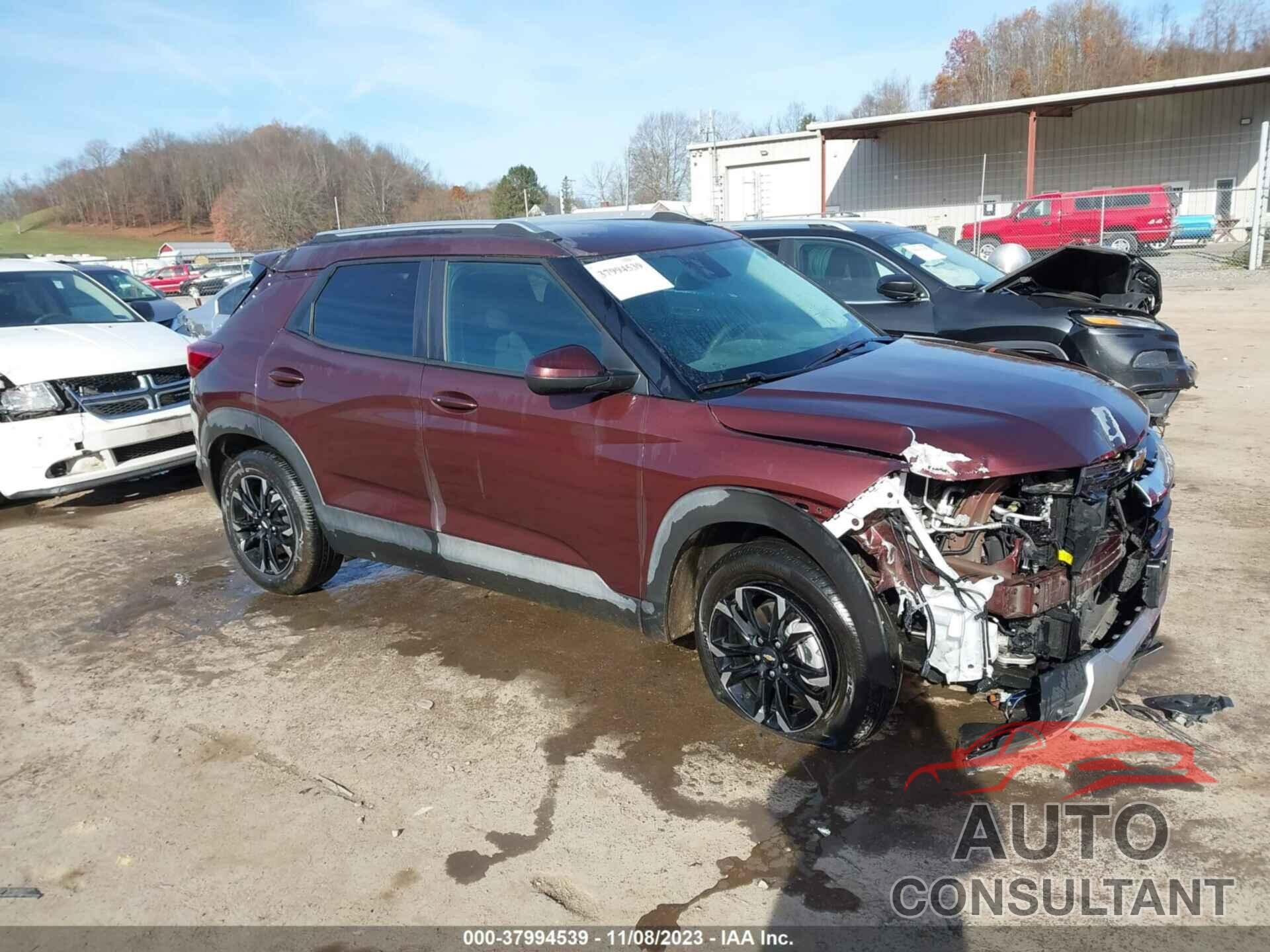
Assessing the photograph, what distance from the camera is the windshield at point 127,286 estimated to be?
47.8ft

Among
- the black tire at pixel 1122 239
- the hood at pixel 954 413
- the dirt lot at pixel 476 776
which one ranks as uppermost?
the black tire at pixel 1122 239

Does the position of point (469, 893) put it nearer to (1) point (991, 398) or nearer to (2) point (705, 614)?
(2) point (705, 614)

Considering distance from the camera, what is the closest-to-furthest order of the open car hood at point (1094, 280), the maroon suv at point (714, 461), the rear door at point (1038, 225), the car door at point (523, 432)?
the maroon suv at point (714, 461)
the car door at point (523, 432)
the open car hood at point (1094, 280)
the rear door at point (1038, 225)

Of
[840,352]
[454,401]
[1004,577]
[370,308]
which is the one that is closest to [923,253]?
[840,352]

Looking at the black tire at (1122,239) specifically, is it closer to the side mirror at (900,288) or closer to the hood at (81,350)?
the side mirror at (900,288)

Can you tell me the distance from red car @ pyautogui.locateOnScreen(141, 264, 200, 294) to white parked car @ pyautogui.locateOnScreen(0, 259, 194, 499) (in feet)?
113

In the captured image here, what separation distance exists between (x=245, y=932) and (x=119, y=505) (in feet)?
19.4

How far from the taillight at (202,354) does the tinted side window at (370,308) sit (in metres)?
0.83

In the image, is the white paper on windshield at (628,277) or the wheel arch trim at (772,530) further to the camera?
the white paper on windshield at (628,277)

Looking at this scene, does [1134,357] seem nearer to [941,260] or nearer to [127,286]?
[941,260]

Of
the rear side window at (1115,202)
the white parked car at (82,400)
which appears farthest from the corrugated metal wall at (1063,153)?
the white parked car at (82,400)

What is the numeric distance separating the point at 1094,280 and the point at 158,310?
11.9 meters

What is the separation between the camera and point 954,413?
10.7ft

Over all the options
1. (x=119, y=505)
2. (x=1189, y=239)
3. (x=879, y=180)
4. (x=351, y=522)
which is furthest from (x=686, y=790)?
(x=879, y=180)
